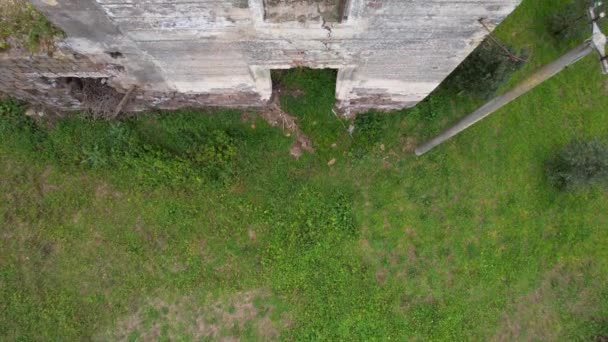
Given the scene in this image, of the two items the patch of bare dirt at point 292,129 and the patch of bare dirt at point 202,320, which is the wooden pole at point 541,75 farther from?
the patch of bare dirt at point 202,320

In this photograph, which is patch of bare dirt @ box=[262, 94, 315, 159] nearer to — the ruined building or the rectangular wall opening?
the ruined building

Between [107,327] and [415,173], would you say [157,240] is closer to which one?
[107,327]

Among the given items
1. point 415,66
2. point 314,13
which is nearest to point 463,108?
point 415,66

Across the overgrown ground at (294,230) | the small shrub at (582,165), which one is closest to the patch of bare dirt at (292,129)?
the overgrown ground at (294,230)

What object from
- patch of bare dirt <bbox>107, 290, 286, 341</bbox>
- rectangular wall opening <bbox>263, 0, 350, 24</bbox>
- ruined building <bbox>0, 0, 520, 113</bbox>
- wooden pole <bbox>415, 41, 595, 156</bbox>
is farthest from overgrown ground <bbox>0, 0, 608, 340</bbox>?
rectangular wall opening <bbox>263, 0, 350, 24</bbox>

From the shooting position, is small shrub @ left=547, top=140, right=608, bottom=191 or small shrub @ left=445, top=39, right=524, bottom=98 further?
small shrub @ left=547, top=140, right=608, bottom=191

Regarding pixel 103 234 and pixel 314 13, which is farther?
pixel 103 234

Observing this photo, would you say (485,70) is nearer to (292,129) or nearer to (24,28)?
(292,129)
